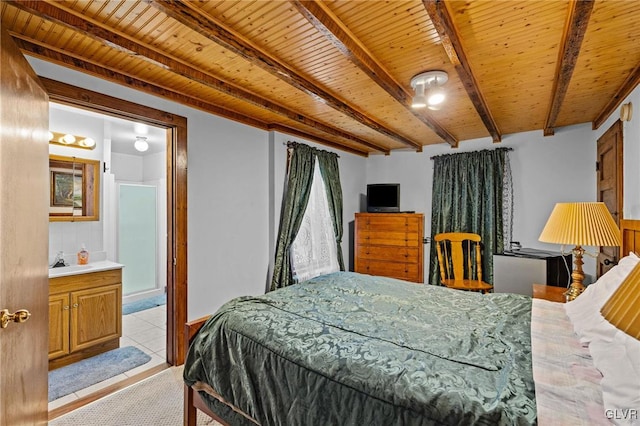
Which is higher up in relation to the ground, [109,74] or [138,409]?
[109,74]

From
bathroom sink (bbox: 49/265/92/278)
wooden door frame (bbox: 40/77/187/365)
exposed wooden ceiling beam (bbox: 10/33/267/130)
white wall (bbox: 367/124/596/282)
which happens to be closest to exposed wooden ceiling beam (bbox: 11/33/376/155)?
exposed wooden ceiling beam (bbox: 10/33/267/130)

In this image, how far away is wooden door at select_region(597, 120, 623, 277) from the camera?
2572 mm

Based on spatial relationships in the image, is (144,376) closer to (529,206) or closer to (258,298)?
(258,298)

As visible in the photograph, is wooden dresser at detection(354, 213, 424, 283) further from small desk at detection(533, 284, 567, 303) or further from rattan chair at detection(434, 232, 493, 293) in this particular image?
small desk at detection(533, 284, 567, 303)

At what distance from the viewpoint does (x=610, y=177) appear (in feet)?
9.41

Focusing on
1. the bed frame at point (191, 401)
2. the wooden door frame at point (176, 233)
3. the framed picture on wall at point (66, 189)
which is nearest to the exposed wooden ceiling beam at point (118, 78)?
the wooden door frame at point (176, 233)

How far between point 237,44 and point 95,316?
9.05 ft

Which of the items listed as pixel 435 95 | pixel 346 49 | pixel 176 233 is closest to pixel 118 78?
pixel 176 233

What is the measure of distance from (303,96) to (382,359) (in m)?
2.29

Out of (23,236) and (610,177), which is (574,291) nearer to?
(610,177)

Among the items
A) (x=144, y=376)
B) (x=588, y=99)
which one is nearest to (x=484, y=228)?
(x=588, y=99)

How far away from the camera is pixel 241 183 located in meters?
3.30

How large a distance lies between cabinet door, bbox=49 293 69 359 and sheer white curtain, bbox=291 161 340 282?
2.21m

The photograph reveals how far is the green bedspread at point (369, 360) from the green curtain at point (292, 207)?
1.47 metres
